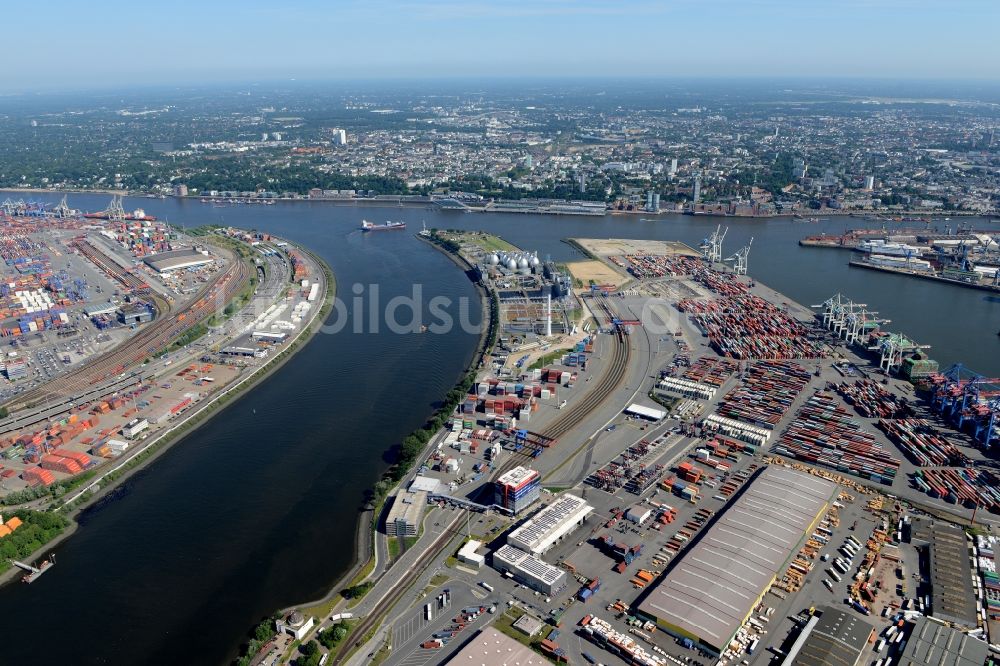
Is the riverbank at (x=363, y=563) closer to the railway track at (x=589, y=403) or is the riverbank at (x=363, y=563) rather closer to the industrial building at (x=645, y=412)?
the railway track at (x=589, y=403)

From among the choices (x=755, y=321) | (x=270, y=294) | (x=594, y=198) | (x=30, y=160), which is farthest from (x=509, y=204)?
(x=30, y=160)

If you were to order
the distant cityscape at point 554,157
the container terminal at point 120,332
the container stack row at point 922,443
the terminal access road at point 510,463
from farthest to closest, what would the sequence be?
the distant cityscape at point 554,157
the container terminal at point 120,332
the container stack row at point 922,443
the terminal access road at point 510,463

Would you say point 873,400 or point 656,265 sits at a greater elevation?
point 656,265

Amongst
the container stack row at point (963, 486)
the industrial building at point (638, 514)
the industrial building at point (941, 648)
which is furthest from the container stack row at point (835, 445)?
the industrial building at point (941, 648)

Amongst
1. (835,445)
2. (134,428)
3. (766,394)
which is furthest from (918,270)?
(134,428)

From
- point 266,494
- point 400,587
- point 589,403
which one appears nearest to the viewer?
point 400,587

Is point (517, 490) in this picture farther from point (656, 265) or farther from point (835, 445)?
point (656, 265)
